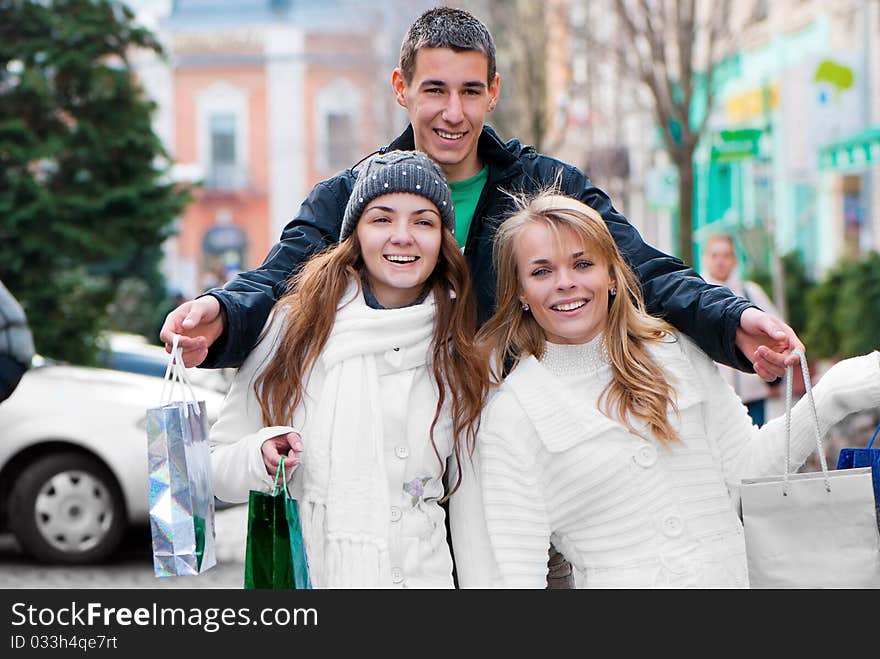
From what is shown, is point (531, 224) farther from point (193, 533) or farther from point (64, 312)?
point (64, 312)

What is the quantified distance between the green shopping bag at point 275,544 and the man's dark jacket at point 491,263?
1.24 ft

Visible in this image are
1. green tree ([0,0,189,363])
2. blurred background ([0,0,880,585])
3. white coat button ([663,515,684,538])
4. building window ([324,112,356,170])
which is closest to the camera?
white coat button ([663,515,684,538])

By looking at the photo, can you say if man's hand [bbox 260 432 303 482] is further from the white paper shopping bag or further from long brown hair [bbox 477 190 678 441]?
the white paper shopping bag

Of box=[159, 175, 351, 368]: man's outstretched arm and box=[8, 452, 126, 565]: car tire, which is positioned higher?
box=[159, 175, 351, 368]: man's outstretched arm

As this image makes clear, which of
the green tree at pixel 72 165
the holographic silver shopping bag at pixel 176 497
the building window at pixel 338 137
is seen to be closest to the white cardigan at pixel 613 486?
the holographic silver shopping bag at pixel 176 497

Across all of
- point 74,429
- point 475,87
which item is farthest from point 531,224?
point 74,429

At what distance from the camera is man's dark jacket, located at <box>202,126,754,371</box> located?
344 centimetres

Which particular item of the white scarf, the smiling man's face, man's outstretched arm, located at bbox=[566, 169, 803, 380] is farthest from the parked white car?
the white scarf

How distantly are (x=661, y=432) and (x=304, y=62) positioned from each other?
49.8 meters

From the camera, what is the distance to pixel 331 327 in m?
3.46

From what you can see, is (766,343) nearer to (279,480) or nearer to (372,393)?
(372,393)

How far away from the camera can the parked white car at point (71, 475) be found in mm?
8180

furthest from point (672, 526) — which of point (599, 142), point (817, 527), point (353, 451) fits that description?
point (599, 142)

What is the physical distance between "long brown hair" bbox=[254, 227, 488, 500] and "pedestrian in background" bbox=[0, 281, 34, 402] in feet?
8.33
